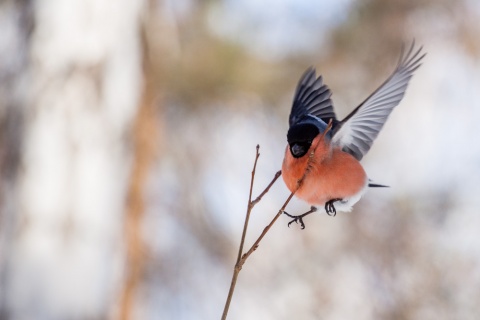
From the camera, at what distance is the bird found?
1.31 m

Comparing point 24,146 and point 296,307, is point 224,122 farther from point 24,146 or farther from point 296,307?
point 24,146

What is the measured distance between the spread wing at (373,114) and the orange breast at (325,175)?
46mm

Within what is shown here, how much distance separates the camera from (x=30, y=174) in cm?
236

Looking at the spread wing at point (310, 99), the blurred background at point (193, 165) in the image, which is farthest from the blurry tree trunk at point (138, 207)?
the spread wing at point (310, 99)

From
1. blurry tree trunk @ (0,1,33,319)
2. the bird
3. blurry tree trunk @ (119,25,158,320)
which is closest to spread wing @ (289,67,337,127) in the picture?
the bird

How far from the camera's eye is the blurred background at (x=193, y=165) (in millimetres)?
2385

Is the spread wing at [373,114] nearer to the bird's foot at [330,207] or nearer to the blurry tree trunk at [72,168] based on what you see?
the bird's foot at [330,207]

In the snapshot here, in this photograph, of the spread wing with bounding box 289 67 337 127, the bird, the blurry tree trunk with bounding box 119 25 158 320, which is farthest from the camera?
the blurry tree trunk with bounding box 119 25 158 320

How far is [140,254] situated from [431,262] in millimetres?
1787

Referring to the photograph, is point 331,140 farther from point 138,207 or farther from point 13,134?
point 138,207

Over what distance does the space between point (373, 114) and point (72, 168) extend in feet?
4.14

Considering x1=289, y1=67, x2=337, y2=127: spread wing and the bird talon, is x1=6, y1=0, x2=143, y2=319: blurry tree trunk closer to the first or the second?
x1=289, y1=67, x2=337, y2=127: spread wing

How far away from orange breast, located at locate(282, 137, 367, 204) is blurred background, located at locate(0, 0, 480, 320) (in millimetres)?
1225

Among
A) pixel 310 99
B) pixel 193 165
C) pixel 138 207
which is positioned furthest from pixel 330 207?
pixel 193 165
